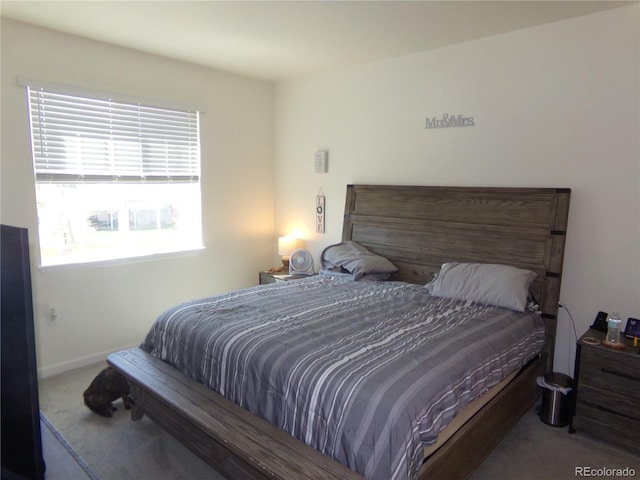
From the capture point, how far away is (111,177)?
358 cm

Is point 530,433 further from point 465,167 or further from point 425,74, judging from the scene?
point 425,74

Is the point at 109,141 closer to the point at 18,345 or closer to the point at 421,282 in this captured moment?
the point at 18,345

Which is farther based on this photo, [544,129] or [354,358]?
[544,129]

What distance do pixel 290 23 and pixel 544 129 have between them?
1.95 m

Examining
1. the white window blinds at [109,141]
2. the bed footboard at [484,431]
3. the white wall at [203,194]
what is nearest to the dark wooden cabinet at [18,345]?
the bed footboard at [484,431]

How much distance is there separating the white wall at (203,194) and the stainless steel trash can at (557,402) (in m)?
3.14

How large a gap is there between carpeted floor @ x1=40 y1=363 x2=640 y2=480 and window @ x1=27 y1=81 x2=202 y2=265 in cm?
139

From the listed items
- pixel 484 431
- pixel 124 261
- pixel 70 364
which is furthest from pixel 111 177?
pixel 484 431

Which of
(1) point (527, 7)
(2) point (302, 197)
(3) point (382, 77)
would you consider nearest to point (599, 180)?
(1) point (527, 7)

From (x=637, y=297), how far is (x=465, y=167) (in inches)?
57.7

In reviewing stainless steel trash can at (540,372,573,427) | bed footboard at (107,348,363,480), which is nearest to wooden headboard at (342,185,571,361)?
stainless steel trash can at (540,372,573,427)

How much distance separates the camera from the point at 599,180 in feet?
9.19

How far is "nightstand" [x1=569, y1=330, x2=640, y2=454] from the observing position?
2.34m

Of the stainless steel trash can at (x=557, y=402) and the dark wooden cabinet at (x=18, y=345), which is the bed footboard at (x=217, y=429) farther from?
the stainless steel trash can at (x=557, y=402)
